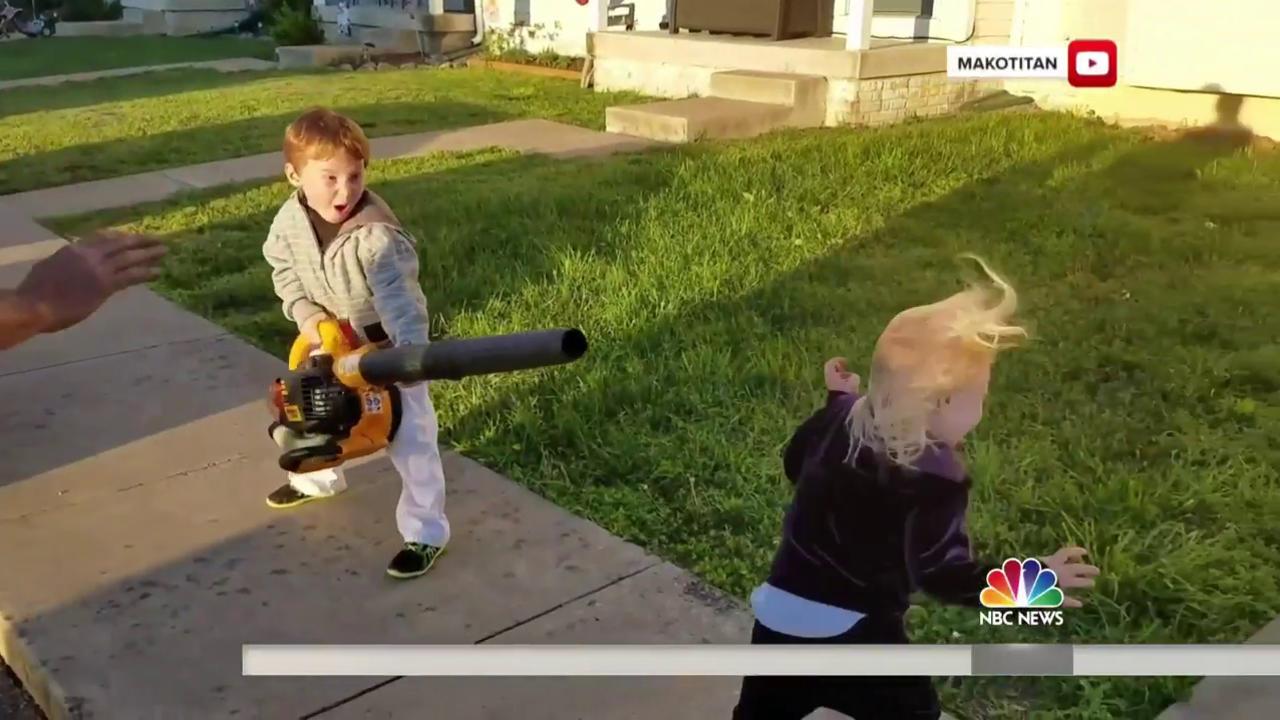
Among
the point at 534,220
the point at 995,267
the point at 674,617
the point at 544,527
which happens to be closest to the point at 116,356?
the point at 534,220

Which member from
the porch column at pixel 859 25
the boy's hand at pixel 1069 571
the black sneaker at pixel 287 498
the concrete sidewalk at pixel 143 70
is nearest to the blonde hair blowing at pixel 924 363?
the boy's hand at pixel 1069 571

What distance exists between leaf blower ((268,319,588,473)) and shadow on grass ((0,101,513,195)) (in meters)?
1.01

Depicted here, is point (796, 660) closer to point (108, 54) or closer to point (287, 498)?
point (287, 498)

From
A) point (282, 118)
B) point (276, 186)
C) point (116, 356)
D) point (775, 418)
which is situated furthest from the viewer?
point (276, 186)

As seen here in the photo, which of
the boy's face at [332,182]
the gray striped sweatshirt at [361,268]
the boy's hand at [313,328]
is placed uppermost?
the boy's face at [332,182]

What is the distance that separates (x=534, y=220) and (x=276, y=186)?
1.27m

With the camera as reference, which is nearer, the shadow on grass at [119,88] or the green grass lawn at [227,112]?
the green grass lawn at [227,112]

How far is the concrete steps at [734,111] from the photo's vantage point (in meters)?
3.81

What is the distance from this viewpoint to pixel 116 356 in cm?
376

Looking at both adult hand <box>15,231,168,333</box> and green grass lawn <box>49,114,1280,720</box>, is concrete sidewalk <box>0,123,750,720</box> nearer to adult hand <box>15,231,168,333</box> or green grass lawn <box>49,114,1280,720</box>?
green grass lawn <box>49,114,1280,720</box>

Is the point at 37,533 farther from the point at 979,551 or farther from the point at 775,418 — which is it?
the point at 979,551

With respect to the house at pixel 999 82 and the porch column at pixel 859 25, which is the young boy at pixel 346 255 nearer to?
the house at pixel 999 82

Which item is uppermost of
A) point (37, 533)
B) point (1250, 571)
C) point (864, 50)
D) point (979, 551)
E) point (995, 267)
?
point (864, 50)

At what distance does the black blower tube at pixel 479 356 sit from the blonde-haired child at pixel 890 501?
1.13ft
